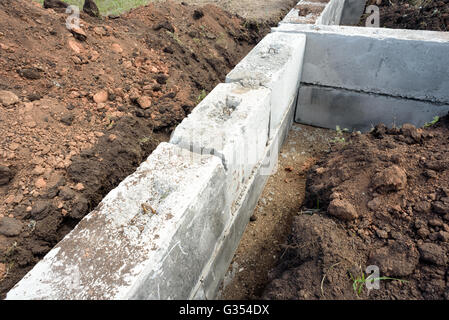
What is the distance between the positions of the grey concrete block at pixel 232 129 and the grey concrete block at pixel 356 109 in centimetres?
156

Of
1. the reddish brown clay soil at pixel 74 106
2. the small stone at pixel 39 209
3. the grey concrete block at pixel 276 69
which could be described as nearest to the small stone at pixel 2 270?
the reddish brown clay soil at pixel 74 106

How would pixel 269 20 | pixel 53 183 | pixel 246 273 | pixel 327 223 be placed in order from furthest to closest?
1. pixel 269 20
2. pixel 246 273
3. pixel 53 183
4. pixel 327 223

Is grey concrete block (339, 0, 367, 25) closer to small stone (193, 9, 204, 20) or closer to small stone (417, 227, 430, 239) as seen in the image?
small stone (193, 9, 204, 20)

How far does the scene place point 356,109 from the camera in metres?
3.80

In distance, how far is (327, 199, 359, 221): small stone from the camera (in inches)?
81.7

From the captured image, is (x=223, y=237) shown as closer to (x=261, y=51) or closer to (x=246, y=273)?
(x=246, y=273)

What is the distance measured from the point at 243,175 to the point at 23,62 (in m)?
2.69

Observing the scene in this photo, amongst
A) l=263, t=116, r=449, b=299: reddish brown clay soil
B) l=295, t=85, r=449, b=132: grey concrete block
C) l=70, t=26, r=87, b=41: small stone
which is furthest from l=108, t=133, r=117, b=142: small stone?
l=295, t=85, r=449, b=132: grey concrete block

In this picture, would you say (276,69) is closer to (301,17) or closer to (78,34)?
(301,17)

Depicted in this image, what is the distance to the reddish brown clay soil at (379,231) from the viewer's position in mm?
1700

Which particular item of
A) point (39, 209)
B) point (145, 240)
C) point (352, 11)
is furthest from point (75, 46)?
point (352, 11)

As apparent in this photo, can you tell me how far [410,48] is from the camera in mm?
3143

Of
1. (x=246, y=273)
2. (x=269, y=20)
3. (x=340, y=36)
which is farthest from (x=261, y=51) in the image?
(x=269, y=20)

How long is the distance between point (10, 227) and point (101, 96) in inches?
66.7
